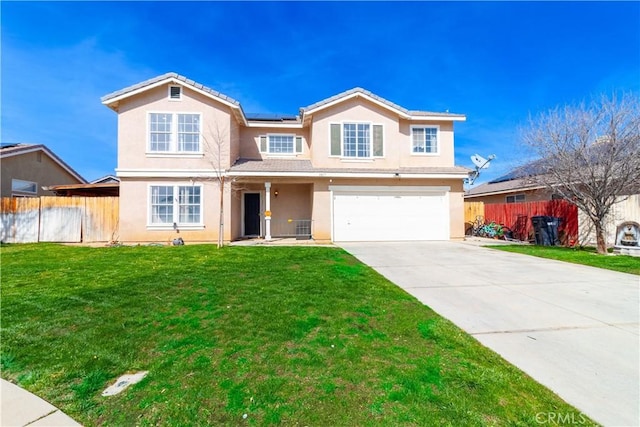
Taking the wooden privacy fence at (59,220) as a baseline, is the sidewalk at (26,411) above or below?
below

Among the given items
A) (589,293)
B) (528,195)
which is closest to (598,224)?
(589,293)

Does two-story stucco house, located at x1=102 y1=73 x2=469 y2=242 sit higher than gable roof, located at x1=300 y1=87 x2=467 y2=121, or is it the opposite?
gable roof, located at x1=300 y1=87 x2=467 y2=121

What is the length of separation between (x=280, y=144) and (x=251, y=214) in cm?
413

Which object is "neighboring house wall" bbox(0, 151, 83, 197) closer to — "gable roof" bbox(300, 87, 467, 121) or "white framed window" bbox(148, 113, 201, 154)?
"white framed window" bbox(148, 113, 201, 154)

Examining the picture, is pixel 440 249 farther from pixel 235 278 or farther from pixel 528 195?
pixel 528 195

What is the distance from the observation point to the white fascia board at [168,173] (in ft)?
43.7

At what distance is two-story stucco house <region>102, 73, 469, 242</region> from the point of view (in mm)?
13516

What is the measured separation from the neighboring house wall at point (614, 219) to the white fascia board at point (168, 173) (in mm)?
16282

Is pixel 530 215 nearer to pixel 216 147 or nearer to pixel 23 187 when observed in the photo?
pixel 216 147

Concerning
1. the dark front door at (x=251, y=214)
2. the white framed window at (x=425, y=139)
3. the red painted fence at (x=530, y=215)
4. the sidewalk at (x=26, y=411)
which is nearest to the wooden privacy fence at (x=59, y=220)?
the dark front door at (x=251, y=214)

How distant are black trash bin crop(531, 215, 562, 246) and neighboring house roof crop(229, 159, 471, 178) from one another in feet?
13.2

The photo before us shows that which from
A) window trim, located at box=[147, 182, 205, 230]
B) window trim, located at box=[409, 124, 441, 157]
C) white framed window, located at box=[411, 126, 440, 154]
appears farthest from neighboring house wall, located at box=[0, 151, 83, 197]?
white framed window, located at box=[411, 126, 440, 154]

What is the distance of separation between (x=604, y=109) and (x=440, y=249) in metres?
7.40

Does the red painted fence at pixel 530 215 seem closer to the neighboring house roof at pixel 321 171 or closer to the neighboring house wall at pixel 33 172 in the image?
the neighboring house roof at pixel 321 171
